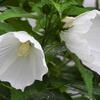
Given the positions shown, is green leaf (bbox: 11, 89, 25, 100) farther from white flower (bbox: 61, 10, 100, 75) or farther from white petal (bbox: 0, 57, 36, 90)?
white flower (bbox: 61, 10, 100, 75)

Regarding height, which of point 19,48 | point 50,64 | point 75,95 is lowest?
point 75,95

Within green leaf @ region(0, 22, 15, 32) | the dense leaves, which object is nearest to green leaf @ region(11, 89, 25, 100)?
the dense leaves

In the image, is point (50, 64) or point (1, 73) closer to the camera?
point (1, 73)

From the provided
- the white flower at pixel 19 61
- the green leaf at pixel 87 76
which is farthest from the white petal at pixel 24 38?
the green leaf at pixel 87 76

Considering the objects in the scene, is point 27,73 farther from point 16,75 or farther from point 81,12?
point 81,12

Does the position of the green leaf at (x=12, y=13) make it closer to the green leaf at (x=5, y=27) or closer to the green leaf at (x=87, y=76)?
the green leaf at (x=5, y=27)

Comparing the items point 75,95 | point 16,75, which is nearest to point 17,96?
point 16,75
